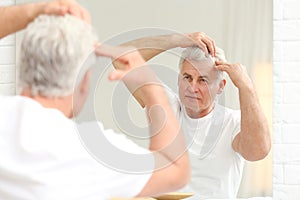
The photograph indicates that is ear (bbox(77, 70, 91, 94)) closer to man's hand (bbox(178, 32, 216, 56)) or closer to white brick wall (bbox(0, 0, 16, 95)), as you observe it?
man's hand (bbox(178, 32, 216, 56))

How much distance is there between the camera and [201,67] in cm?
186

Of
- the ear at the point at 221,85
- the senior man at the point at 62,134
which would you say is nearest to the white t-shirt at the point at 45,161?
the senior man at the point at 62,134

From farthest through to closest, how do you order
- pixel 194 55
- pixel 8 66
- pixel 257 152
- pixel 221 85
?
pixel 8 66 < pixel 221 85 < pixel 257 152 < pixel 194 55

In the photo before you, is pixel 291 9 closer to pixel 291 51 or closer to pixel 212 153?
pixel 291 51

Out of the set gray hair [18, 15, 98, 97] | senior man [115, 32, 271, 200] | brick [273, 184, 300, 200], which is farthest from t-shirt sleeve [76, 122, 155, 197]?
brick [273, 184, 300, 200]

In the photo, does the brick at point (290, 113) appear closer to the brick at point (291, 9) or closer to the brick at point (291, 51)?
the brick at point (291, 51)

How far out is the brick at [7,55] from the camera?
2410 mm

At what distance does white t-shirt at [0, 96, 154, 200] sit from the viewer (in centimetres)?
98

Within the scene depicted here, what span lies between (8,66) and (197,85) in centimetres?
91

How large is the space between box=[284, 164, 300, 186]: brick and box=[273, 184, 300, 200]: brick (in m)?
0.02

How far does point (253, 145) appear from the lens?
1876 millimetres

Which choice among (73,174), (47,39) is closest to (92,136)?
(73,174)

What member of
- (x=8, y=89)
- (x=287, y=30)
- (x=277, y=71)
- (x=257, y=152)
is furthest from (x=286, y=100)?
(x=8, y=89)

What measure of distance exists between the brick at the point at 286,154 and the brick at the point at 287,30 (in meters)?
0.41
